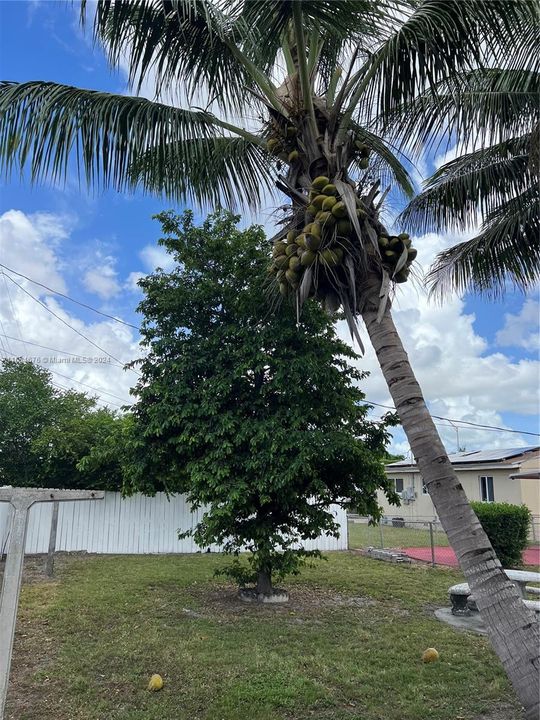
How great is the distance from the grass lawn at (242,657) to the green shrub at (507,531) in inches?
112

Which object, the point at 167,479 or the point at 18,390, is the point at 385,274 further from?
the point at 18,390

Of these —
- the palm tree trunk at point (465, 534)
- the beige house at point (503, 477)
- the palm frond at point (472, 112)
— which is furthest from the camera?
the beige house at point (503, 477)

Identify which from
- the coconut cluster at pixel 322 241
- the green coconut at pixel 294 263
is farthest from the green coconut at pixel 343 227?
the green coconut at pixel 294 263

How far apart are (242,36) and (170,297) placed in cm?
413

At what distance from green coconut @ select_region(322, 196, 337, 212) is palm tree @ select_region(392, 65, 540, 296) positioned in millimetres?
1546

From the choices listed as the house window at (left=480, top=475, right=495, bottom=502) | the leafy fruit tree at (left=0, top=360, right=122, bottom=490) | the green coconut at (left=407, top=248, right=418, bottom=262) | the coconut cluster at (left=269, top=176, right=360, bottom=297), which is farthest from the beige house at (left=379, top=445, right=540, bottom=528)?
the coconut cluster at (left=269, top=176, right=360, bottom=297)

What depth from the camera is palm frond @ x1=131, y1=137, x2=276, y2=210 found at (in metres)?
5.22

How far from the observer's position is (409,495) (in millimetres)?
25312

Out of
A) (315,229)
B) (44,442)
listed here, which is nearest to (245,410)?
(315,229)

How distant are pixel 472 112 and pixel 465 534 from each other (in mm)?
3885

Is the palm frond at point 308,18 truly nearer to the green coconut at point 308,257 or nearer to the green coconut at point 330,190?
the green coconut at point 330,190

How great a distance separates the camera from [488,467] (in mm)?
19875

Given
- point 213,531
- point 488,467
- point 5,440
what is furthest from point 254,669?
point 488,467

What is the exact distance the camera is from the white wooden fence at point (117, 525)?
1212 cm
